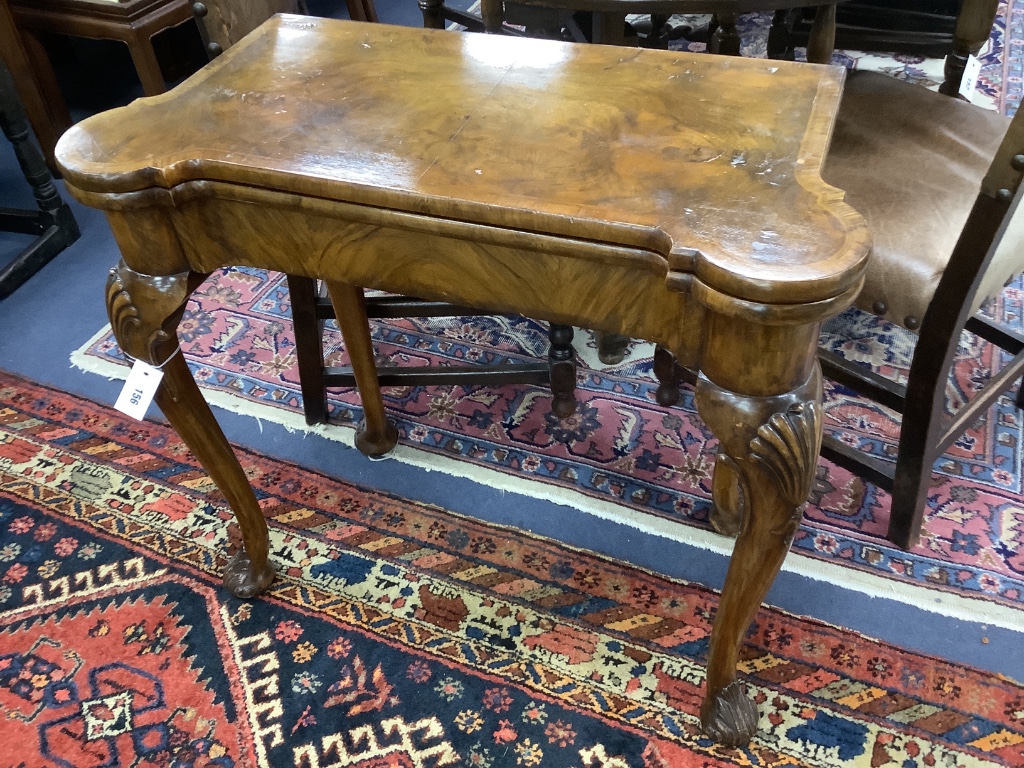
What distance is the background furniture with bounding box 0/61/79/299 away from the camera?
210 cm

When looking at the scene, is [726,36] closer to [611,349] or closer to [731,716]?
[611,349]

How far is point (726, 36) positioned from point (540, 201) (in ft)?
3.61

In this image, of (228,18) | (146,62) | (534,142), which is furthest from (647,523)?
(146,62)

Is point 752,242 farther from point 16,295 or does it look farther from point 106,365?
point 16,295

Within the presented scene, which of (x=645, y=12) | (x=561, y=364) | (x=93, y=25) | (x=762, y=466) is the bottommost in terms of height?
(x=561, y=364)

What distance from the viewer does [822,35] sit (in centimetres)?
156

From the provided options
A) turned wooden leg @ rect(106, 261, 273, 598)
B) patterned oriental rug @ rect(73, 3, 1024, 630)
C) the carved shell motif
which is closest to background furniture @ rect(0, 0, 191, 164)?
patterned oriental rug @ rect(73, 3, 1024, 630)

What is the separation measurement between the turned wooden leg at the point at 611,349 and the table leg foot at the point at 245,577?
0.86m

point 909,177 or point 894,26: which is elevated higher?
point 909,177

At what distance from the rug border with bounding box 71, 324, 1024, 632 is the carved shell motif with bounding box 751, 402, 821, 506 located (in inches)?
21.7

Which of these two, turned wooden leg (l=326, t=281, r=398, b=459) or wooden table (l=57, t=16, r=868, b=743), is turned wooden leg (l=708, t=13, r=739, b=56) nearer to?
wooden table (l=57, t=16, r=868, b=743)

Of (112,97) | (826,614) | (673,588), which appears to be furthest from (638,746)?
(112,97)

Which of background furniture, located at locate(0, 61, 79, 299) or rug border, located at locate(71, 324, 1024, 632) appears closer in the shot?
rug border, located at locate(71, 324, 1024, 632)

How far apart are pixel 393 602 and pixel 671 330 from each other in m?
0.81
